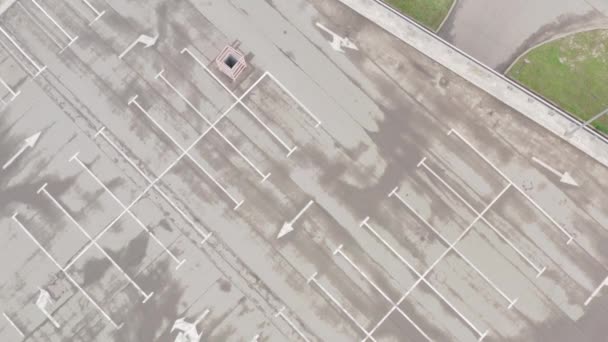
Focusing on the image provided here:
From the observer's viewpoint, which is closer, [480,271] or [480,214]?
[480,271]

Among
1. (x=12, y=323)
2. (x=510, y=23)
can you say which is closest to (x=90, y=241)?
(x=12, y=323)

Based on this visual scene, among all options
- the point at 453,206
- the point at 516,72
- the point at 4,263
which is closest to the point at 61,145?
the point at 4,263

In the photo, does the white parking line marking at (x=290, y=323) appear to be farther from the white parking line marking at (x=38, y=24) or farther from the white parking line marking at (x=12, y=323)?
the white parking line marking at (x=38, y=24)

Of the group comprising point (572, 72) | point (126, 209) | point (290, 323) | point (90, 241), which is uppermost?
point (90, 241)

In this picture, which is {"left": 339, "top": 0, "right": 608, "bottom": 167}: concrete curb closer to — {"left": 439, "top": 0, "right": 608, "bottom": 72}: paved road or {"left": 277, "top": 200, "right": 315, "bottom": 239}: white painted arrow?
{"left": 439, "top": 0, "right": 608, "bottom": 72}: paved road

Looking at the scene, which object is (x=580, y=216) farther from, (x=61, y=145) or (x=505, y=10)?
(x=61, y=145)

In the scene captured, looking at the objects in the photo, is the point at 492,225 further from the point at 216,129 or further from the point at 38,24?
the point at 38,24
